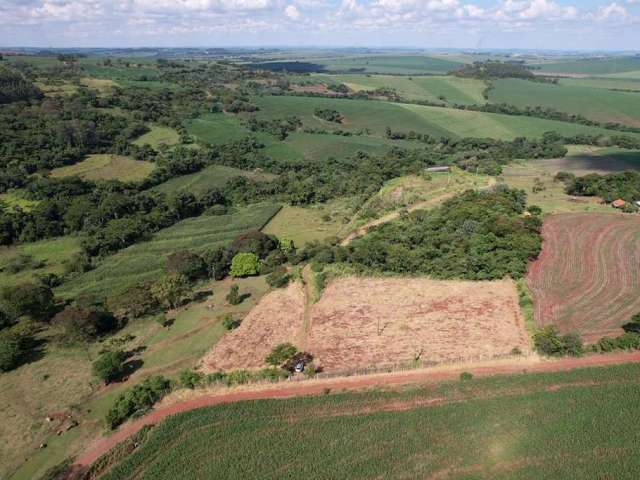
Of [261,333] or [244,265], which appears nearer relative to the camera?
[261,333]

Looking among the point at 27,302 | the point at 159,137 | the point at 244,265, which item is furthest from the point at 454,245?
the point at 159,137

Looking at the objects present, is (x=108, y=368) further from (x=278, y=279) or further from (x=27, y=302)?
(x=278, y=279)

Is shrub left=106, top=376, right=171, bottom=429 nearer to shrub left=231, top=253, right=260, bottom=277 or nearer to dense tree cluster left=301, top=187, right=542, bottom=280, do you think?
shrub left=231, top=253, right=260, bottom=277

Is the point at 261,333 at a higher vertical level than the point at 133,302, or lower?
lower

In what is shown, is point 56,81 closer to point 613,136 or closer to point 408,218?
point 408,218

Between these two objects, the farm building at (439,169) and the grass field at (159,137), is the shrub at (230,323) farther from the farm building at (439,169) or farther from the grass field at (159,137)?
the grass field at (159,137)
